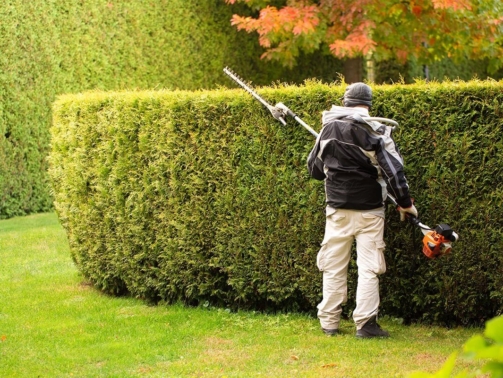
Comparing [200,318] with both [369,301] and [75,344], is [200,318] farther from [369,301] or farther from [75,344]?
[369,301]

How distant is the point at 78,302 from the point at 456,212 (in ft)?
12.1

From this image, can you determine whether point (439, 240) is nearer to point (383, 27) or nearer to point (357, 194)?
point (357, 194)

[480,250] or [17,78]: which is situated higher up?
[17,78]

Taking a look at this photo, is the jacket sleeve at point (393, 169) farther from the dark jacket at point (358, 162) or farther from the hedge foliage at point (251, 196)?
the hedge foliage at point (251, 196)

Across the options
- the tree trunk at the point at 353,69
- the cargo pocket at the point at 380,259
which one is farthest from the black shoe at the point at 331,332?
the tree trunk at the point at 353,69

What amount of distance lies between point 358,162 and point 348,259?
79 cm

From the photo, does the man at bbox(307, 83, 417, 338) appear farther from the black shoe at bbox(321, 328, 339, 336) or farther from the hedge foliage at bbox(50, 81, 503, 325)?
the hedge foliage at bbox(50, 81, 503, 325)

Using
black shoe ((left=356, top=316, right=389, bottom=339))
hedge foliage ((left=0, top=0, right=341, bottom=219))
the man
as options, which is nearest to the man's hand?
the man

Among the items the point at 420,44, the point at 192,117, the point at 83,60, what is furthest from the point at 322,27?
the point at 192,117

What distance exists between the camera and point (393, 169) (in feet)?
18.8

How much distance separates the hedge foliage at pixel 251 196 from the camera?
20.2 ft

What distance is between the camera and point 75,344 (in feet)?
20.9

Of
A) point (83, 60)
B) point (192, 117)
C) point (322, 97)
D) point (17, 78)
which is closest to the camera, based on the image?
point (322, 97)

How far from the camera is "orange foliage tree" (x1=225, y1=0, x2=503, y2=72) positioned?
13.4 meters
